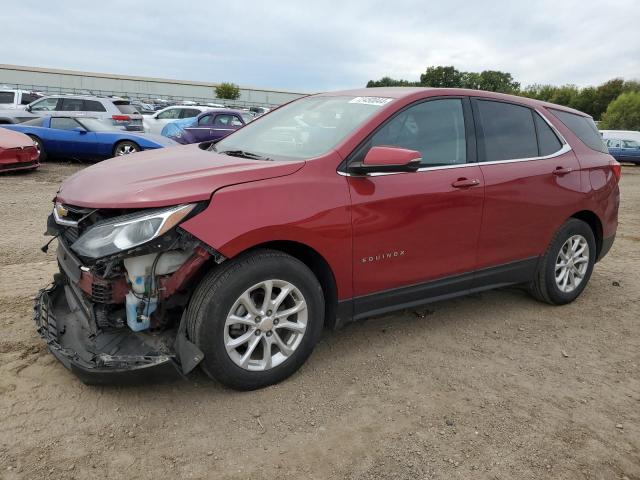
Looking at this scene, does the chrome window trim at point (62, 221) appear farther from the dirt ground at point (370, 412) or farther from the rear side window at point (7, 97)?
the rear side window at point (7, 97)

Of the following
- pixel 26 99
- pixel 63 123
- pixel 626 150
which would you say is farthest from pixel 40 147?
pixel 626 150

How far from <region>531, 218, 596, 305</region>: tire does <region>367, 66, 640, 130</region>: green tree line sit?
41.6 meters

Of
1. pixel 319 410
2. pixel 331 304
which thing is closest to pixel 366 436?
pixel 319 410

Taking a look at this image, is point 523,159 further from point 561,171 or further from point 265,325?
point 265,325

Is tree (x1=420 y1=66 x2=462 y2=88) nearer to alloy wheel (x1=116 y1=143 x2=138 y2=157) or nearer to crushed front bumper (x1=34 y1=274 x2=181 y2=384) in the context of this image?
alloy wheel (x1=116 y1=143 x2=138 y2=157)

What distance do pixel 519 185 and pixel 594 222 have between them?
1.30 m

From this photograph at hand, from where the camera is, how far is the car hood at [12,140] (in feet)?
34.0

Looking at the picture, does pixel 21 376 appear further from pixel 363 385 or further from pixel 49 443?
pixel 363 385

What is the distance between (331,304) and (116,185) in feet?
4.75

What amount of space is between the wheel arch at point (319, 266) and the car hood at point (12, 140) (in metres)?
9.59

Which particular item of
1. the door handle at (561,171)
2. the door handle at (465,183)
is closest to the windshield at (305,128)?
the door handle at (465,183)

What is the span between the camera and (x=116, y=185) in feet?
9.45

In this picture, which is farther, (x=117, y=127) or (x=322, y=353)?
(x=117, y=127)

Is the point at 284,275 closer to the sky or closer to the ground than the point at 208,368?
closer to the sky
